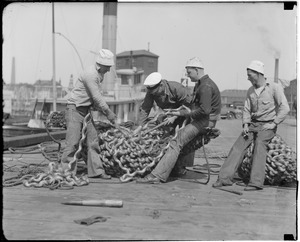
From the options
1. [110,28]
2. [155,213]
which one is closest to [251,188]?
[155,213]

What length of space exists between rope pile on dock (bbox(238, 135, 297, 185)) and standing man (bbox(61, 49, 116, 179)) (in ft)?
6.67

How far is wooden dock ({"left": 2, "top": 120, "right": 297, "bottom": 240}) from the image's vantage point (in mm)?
3154

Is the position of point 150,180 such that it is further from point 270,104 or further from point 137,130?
point 270,104

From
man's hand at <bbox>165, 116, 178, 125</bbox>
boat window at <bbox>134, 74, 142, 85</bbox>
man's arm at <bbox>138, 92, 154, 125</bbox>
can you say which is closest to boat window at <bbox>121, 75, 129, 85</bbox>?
boat window at <bbox>134, 74, 142, 85</bbox>

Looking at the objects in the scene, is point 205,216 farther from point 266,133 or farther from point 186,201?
point 266,133

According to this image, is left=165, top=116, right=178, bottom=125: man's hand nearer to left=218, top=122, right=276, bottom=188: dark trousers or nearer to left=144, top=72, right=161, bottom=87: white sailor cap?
left=144, top=72, right=161, bottom=87: white sailor cap

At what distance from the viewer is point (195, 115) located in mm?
5250

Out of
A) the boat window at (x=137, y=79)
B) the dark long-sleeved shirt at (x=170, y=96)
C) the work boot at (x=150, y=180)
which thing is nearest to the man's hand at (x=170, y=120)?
the dark long-sleeved shirt at (x=170, y=96)

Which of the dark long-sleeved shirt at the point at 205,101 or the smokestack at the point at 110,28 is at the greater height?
the smokestack at the point at 110,28

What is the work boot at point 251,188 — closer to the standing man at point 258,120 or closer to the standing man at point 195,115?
the standing man at point 258,120

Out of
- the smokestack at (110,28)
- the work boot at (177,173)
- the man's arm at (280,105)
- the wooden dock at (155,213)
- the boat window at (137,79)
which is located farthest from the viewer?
the boat window at (137,79)

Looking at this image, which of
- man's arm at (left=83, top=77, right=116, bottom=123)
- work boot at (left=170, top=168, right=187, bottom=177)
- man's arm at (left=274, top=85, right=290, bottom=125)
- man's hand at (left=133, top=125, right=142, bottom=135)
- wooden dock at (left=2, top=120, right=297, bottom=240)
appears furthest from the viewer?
work boot at (left=170, top=168, right=187, bottom=177)

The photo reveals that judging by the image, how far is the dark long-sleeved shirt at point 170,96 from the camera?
5715 millimetres

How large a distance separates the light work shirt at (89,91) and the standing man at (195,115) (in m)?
1.02
